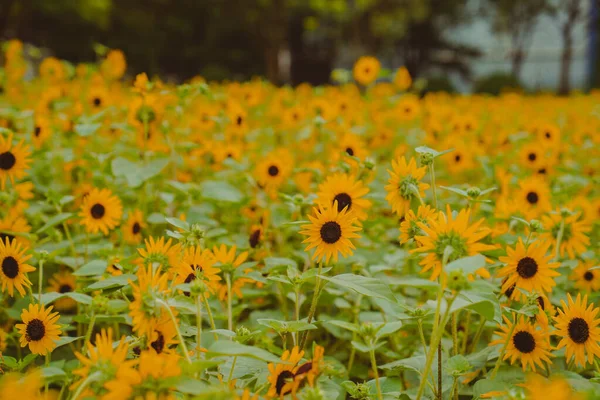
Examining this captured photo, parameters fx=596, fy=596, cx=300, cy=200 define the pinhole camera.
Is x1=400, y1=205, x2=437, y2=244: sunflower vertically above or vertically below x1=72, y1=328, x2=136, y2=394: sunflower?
above

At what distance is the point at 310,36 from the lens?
25.3 m

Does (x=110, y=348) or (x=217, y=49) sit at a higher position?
(x=217, y=49)

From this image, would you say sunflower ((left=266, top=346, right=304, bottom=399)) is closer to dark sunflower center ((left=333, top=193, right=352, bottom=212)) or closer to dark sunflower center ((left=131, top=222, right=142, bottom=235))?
dark sunflower center ((left=333, top=193, right=352, bottom=212))

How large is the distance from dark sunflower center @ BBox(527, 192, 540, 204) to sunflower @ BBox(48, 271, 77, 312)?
1.65 metres

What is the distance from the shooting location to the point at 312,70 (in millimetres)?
24250

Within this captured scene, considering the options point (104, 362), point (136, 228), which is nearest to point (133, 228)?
point (136, 228)

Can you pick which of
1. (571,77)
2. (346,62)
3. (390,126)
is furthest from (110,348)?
(571,77)

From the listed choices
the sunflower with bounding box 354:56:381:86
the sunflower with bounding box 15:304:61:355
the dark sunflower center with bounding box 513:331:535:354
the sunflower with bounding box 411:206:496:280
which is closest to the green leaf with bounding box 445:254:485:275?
the sunflower with bounding box 411:206:496:280

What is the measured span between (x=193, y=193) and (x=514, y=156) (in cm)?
229

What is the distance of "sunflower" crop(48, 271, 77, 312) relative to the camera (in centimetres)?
196

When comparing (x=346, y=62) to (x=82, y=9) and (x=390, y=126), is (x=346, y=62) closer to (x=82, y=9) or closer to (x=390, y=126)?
(x=82, y=9)

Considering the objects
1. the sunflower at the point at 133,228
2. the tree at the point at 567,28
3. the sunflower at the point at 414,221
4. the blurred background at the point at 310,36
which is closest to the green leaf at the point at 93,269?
the sunflower at the point at 133,228

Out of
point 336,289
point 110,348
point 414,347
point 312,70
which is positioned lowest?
point 414,347

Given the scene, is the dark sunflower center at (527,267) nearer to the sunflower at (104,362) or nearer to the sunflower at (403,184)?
the sunflower at (403,184)
